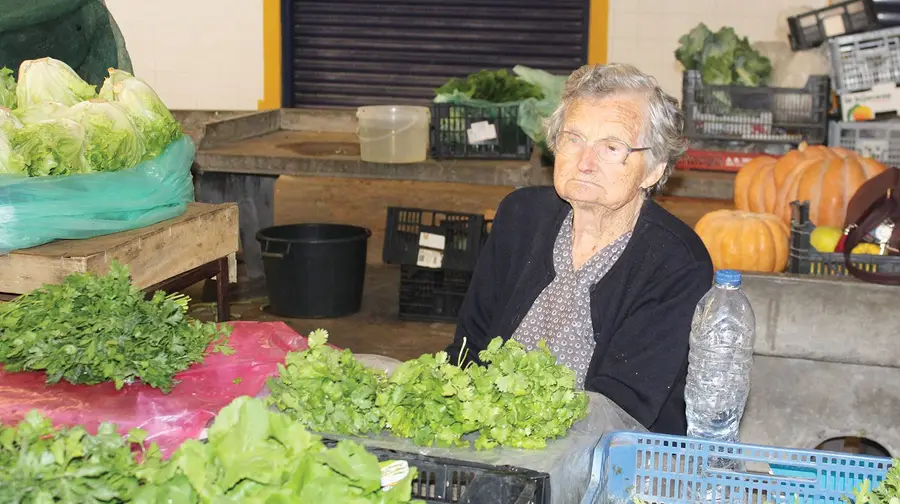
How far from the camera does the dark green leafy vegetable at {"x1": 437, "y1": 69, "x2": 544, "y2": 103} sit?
6398 millimetres

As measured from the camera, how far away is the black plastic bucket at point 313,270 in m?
6.57

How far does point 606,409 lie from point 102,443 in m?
1.13

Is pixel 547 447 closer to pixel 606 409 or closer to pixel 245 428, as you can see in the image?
pixel 606 409

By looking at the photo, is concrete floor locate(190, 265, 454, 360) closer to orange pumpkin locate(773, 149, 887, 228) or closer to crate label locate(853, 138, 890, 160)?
orange pumpkin locate(773, 149, 887, 228)

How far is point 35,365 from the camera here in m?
2.42

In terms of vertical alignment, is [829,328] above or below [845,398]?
above

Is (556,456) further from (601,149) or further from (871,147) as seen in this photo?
(871,147)

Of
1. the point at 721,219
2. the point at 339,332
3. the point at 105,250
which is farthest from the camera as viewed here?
the point at 339,332

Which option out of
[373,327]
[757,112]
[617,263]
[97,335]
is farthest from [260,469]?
[757,112]

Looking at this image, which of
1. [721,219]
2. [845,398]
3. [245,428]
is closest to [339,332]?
[721,219]

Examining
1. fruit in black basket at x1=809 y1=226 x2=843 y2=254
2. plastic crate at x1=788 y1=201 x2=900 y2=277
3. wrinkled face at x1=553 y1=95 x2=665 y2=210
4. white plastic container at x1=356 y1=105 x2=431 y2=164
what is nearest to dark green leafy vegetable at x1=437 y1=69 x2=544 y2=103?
white plastic container at x1=356 y1=105 x2=431 y2=164

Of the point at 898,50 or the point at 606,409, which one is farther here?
the point at 898,50

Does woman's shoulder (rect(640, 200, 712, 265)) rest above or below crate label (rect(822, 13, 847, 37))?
below

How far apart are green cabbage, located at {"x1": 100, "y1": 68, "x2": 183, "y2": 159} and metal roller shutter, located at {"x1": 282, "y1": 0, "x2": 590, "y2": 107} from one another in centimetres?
668
